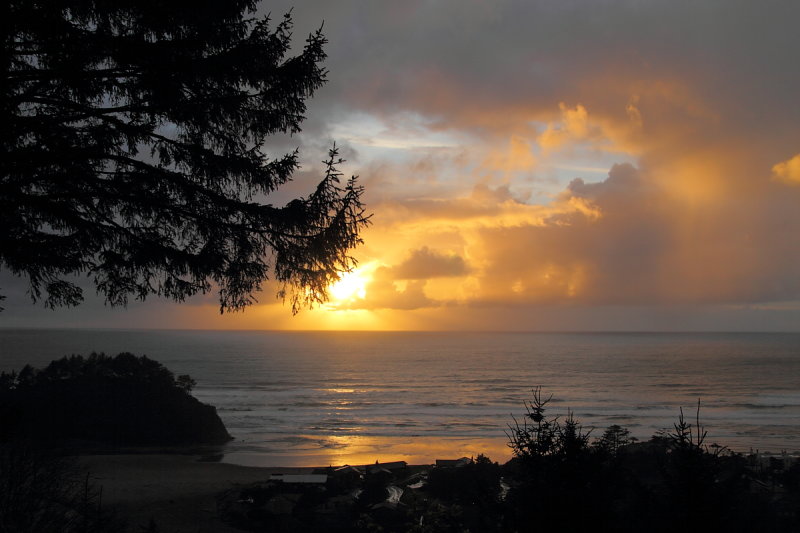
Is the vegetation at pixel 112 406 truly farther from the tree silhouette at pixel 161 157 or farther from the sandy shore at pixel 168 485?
the tree silhouette at pixel 161 157

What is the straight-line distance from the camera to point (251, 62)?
698 centimetres

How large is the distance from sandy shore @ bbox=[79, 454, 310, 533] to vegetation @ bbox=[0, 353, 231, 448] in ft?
12.5

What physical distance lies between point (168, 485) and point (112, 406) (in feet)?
44.0

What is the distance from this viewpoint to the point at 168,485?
867 inches

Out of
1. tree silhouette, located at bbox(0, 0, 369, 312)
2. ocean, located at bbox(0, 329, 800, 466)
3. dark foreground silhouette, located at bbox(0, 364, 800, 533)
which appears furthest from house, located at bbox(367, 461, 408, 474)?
tree silhouette, located at bbox(0, 0, 369, 312)

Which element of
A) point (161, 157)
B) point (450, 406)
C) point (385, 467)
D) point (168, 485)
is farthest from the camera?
point (450, 406)

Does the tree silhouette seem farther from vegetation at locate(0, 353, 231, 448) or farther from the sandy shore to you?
vegetation at locate(0, 353, 231, 448)

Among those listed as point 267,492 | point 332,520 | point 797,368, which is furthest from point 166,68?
point 797,368

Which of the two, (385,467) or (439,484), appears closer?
(439,484)

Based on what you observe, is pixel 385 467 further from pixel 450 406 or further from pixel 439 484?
pixel 450 406

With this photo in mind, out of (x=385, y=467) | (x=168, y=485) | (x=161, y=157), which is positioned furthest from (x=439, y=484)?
(x=161, y=157)

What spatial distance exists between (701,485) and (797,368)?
373 feet

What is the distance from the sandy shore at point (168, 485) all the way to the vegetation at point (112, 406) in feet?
12.5

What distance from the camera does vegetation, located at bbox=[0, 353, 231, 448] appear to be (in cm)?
3173
